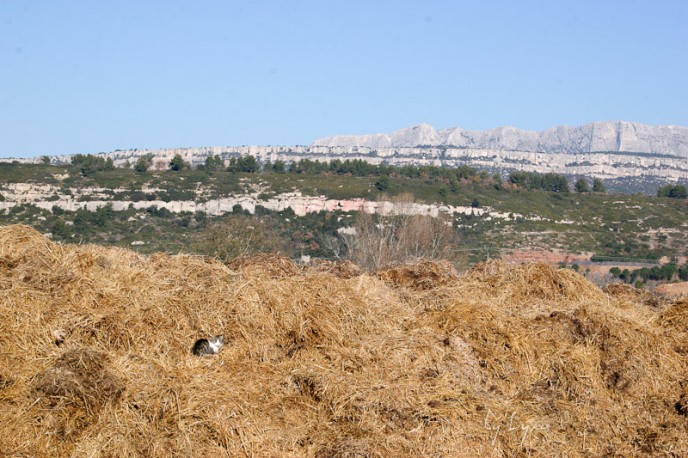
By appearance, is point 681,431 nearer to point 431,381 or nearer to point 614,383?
point 614,383

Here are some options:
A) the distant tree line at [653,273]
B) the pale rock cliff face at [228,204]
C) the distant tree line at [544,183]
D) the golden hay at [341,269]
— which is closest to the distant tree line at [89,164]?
the pale rock cliff face at [228,204]

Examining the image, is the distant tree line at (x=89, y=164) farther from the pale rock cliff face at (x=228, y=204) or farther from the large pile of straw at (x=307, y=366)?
the large pile of straw at (x=307, y=366)

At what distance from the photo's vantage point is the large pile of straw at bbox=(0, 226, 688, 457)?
16.0 feet

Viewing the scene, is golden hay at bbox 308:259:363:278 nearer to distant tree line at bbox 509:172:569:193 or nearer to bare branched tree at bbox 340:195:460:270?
bare branched tree at bbox 340:195:460:270

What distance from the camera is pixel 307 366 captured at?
19.0 ft

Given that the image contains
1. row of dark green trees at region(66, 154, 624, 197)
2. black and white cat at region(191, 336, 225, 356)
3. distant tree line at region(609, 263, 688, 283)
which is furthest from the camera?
row of dark green trees at region(66, 154, 624, 197)

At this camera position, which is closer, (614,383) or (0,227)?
(614,383)

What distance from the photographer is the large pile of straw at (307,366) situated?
16.0ft

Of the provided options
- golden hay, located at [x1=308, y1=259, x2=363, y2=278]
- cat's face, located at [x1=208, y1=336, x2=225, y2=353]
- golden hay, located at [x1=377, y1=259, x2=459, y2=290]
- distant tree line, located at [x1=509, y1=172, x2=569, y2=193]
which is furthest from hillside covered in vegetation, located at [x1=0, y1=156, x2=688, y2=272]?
cat's face, located at [x1=208, y1=336, x2=225, y2=353]

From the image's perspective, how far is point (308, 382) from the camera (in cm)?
549

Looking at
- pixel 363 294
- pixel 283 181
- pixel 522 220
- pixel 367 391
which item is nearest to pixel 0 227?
pixel 363 294

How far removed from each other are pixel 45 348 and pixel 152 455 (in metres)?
1.52

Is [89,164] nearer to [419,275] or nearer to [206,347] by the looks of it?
[419,275]

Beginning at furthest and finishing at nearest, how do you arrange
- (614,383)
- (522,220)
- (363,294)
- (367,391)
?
1. (522,220)
2. (363,294)
3. (614,383)
4. (367,391)
